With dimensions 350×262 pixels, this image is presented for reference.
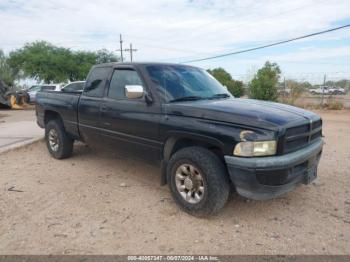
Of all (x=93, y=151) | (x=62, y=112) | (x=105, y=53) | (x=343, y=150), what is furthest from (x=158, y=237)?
(x=105, y=53)

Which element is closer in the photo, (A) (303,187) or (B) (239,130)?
(B) (239,130)

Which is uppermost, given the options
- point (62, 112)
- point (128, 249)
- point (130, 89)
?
point (130, 89)

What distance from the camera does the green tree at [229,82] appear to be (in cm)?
2136

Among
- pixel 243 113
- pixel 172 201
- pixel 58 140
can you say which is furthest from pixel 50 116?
pixel 243 113

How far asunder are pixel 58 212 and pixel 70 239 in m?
0.75

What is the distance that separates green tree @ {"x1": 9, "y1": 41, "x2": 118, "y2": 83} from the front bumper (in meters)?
32.1

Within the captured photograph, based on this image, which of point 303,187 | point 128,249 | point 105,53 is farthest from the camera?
point 105,53

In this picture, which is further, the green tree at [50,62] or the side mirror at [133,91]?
the green tree at [50,62]

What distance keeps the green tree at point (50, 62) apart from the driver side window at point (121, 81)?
29780 mm

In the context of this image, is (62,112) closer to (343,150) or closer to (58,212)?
(58,212)

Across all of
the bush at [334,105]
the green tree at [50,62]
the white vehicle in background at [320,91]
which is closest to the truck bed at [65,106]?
the bush at [334,105]

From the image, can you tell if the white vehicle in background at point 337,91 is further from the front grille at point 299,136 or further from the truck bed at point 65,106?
the truck bed at point 65,106

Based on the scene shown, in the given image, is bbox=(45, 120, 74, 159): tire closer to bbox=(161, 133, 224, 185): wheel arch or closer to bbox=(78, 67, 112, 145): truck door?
bbox=(78, 67, 112, 145): truck door

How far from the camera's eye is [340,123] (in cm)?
1178
